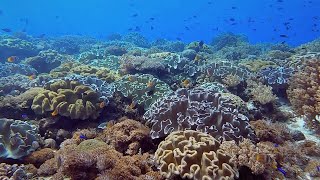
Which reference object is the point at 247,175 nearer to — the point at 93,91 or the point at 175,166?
the point at 175,166

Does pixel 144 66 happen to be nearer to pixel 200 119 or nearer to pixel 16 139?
pixel 200 119

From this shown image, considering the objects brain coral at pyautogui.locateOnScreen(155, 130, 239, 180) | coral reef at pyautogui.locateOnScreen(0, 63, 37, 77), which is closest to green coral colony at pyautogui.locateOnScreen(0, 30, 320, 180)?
brain coral at pyautogui.locateOnScreen(155, 130, 239, 180)

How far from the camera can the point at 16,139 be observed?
6.67 metres

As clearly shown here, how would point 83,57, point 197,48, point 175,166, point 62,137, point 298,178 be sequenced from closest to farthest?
point 175,166 < point 298,178 < point 62,137 < point 83,57 < point 197,48

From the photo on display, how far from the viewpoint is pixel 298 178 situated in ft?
18.2

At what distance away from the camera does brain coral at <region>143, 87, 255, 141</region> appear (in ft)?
20.2

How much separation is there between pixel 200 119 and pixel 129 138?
1749 millimetres

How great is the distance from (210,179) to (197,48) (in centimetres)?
1916

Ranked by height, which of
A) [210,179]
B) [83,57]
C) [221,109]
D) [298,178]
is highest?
[83,57]

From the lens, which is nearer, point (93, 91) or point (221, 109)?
point (221, 109)

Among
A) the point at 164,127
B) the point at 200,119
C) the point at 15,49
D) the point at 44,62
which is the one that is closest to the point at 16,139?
the point at 164,127

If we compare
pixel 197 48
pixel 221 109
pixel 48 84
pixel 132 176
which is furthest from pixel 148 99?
pixel 197 48

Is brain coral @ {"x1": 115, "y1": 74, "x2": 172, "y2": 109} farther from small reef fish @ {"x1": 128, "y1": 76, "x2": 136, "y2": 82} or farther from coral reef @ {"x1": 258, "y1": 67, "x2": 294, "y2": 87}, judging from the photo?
coral reef @ {"x1": 258, "y1": 67, "x2": 294, "y2": 87}

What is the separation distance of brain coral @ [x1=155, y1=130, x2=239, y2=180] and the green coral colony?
0.06 ft
